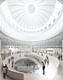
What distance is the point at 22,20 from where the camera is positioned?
2844 cm

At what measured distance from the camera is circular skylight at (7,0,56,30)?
2599 centimetres

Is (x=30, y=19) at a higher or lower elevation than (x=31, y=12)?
lower

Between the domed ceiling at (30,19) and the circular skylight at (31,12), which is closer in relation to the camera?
the domed ceiling at (30,19)

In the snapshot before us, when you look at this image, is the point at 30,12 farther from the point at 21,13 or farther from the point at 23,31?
the point at 23,31

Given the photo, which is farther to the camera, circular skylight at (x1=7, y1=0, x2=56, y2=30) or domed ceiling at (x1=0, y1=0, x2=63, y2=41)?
circular skylight at (x1=7, y1=0, x2=56, y2=30)

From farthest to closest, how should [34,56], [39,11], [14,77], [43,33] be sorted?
[39,11] < [43,33] < [34,56] < [14,77]

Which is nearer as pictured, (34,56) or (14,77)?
(14,77)

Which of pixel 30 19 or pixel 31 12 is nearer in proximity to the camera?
pixel 31 12

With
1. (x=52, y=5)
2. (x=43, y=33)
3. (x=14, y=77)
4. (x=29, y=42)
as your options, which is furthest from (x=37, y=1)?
(x=14, y=77)

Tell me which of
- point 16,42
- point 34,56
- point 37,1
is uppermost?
point 37,1

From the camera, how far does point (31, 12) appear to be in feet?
94.5

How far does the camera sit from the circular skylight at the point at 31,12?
26.0 metres

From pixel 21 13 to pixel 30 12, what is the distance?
89.2 inches

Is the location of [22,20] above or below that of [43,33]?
above
